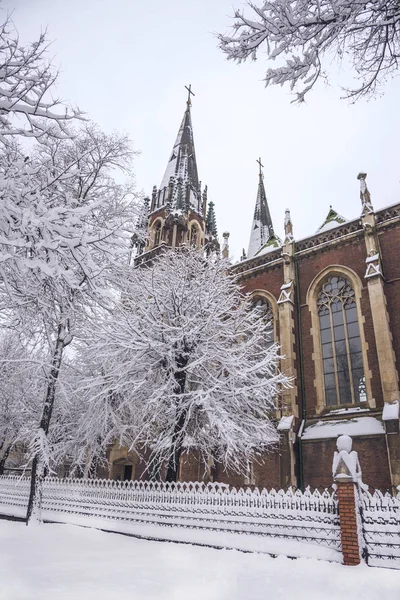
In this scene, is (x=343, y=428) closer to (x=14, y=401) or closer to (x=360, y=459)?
(x=360, y=459)

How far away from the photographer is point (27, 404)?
750 inches

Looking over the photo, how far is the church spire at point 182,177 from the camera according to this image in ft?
95.7

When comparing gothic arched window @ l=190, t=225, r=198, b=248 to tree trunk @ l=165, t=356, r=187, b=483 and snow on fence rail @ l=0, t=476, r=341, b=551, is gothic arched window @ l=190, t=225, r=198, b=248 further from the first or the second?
snow on fence rail @ l=0, t=476, r=341, b=551

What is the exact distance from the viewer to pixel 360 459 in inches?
506

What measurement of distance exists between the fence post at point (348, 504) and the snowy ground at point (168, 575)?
11.8 inches

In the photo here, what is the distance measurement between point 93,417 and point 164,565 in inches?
290

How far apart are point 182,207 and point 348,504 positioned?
78.5 ft

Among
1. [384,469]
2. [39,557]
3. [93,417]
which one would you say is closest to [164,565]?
[39,557]

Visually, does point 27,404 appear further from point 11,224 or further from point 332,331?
point 11,224

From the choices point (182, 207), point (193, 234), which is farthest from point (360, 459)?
point (182, 207)

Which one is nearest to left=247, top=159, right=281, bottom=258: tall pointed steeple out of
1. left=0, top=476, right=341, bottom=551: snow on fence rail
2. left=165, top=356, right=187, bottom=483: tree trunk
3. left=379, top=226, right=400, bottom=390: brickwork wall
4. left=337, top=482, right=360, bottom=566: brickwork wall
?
left=379, top=226, right=400, bottom=390: brickwork wall

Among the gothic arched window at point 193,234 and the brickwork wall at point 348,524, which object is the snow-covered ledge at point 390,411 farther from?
the gothic arched window at point 193,234

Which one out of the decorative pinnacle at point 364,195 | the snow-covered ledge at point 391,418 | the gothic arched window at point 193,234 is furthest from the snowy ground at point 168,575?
the gothic arched window at point 193,234

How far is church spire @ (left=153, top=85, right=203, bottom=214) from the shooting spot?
29172mm
